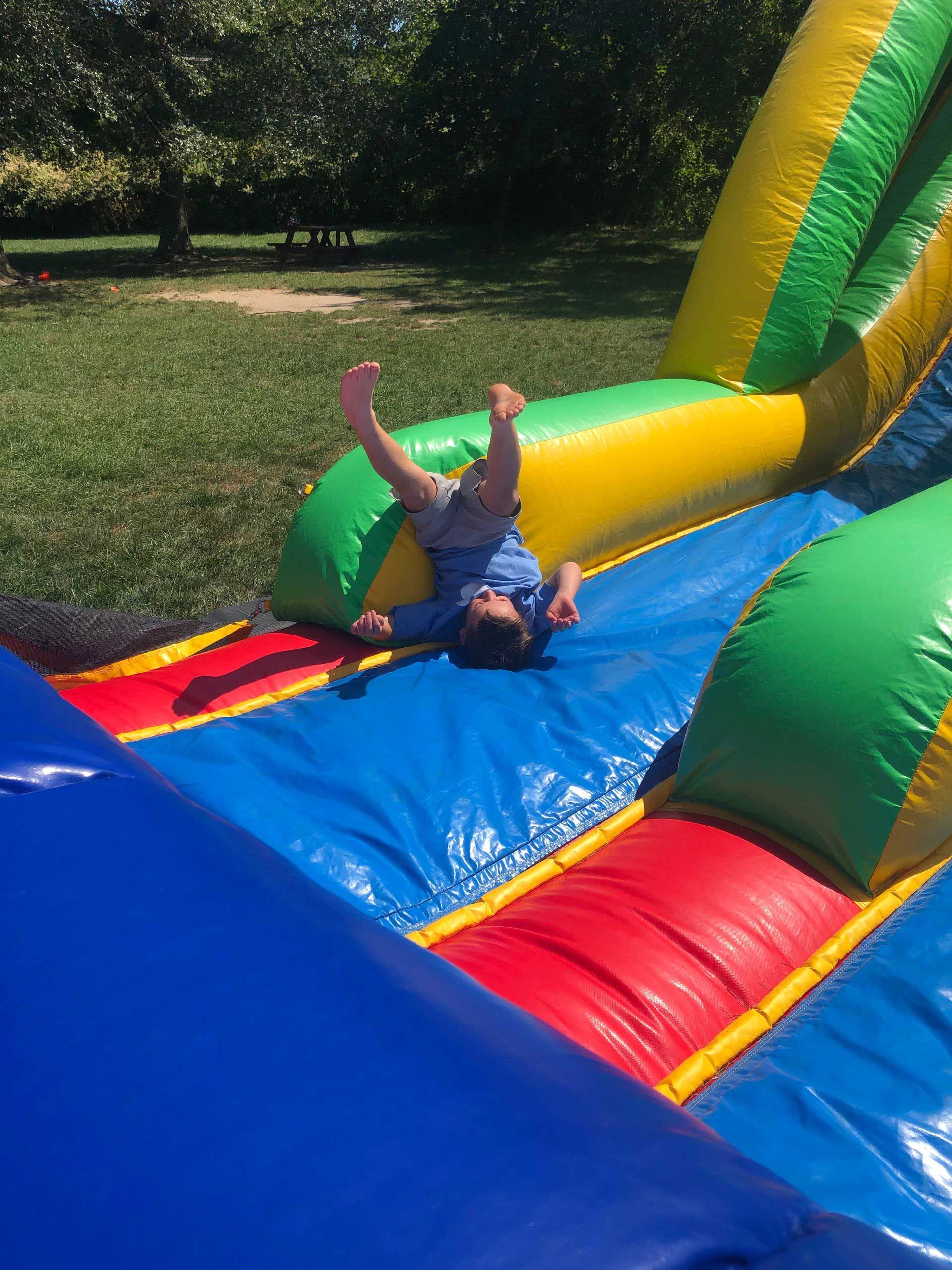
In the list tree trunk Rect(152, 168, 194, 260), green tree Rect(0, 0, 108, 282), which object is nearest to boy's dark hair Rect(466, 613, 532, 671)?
green tree Rect(0, 0, 108, 282)

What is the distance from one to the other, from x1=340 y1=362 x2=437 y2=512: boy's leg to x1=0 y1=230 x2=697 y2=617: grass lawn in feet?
4.30

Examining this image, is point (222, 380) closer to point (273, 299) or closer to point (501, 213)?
point (273, 299)

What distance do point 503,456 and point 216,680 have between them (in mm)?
1108

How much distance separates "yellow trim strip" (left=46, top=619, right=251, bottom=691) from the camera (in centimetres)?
298

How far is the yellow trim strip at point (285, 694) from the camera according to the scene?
99.3 inches

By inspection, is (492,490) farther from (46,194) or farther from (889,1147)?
(46,194)

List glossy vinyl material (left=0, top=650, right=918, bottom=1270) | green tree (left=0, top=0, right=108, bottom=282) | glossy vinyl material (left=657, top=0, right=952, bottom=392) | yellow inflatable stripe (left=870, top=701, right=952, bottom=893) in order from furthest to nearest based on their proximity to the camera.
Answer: green tree (left=0, top=0, right=108, bottom=282) → glossy vinyl material (left=657, top=0, right=952, bottom=392) → yellow inflatable stripe (left=870, top=701, right=952, bottom=893) → glossy vinyl material (left=0, top=650, right=918, bottom=1270)

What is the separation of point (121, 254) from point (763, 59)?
11.3 meters

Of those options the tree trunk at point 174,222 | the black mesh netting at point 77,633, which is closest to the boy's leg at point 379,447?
the black mesh netting at point 77,633

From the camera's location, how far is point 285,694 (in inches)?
110

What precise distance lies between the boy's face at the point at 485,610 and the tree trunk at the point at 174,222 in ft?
51.3

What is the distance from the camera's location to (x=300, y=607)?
124 inches

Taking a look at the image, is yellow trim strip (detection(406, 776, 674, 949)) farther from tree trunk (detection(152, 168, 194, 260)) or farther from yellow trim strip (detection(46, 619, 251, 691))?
tree trunk (detection(152, 168, 194, 260))

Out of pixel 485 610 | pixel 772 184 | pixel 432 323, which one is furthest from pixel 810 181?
pixel 432 323
